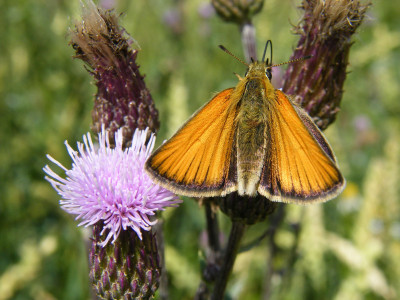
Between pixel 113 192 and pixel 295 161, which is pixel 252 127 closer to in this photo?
pixel 295 161

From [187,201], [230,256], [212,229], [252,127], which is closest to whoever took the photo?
[252,127]

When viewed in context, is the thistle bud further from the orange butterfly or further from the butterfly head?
the butterfly head

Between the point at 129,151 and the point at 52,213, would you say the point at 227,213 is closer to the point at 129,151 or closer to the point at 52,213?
the point at 129,151

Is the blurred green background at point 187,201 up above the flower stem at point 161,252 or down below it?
above

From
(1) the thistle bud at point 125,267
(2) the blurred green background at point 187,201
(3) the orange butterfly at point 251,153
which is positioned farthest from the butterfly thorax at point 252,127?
(1) the thistle bud at point 125,267

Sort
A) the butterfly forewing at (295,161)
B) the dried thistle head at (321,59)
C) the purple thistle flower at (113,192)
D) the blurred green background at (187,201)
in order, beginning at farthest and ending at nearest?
1. the blurred green background at (187,201)
2. the dried thistle head at (321,59)
3. the purple thistle flower at (113,192)
4. the butterfly forewing at (295,161)

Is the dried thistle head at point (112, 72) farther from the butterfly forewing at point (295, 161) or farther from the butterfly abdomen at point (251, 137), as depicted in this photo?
the butterfly forewing at point (295, 161)

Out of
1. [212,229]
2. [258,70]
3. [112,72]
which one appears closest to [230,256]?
[212,229]
